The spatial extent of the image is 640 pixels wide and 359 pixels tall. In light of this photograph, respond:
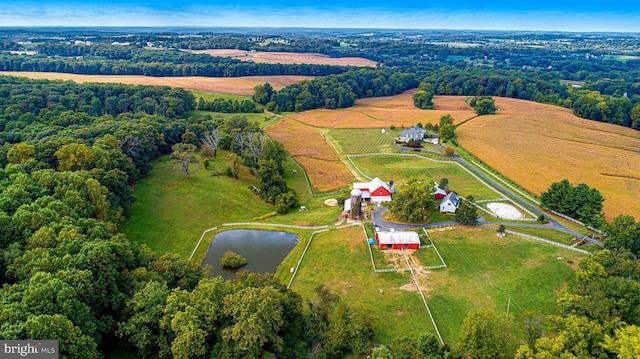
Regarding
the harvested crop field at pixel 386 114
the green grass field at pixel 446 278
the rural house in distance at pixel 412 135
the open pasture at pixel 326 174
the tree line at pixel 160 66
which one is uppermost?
the tree line at pixel 160 66

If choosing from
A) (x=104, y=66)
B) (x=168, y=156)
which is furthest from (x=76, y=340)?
(x=104, y=66)

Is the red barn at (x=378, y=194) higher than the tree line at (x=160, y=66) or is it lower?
lower

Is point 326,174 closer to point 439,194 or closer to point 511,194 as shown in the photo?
point 439,194

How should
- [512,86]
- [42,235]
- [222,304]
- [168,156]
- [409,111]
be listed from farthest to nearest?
[512,86], [409,111], [168,156], [42,235], [222,304]

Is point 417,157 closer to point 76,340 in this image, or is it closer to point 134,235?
point 134,235

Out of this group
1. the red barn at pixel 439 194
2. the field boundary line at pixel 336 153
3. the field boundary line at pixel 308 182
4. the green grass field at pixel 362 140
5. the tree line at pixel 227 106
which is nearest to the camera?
the red barn at pixel 439 194

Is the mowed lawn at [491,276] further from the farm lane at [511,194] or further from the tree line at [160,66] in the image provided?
the tree line at [160,66]

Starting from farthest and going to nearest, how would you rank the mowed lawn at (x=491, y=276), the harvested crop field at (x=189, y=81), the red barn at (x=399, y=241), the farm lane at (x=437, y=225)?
1. the harvested crop field at (x=189, y=81)
2. the farm lane at (x=437, y=225)
3. the red barn at (x=399, y=241)
4. the mowed lawn at (x=491, y=276)

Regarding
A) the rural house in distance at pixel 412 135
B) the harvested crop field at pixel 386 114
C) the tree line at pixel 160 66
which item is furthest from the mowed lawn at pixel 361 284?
the tree line at pixel 160 66
